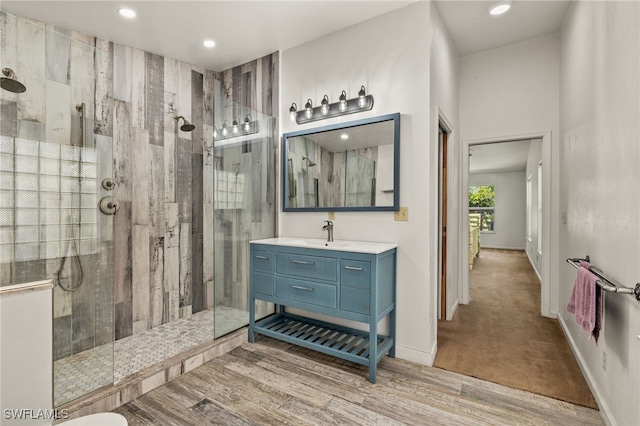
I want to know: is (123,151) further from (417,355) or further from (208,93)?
(417,355)

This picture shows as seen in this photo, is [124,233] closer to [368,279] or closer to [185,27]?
[185,27]

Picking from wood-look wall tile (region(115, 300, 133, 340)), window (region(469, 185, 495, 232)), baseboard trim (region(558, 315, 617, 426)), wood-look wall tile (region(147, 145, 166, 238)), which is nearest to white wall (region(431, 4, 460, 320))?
baseboard trim (region(558, 315, 617, 426))

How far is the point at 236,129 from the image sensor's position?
111 inches

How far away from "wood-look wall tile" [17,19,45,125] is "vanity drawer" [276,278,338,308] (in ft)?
6.34

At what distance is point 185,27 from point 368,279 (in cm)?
274

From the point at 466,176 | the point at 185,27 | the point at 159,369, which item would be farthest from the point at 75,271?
the point at 466,176

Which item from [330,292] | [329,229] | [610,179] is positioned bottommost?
[330,292]

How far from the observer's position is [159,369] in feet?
7.13

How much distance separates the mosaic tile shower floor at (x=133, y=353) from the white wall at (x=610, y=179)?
2650 mm

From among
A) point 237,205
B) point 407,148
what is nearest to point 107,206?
point 237,205

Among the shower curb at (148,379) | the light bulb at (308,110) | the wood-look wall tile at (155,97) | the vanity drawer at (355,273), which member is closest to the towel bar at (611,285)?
the vanity drawer at (355,273)

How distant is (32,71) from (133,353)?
6.91 feet

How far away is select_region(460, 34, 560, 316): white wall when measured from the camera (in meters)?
3.31

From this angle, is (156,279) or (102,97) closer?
(102,97)
